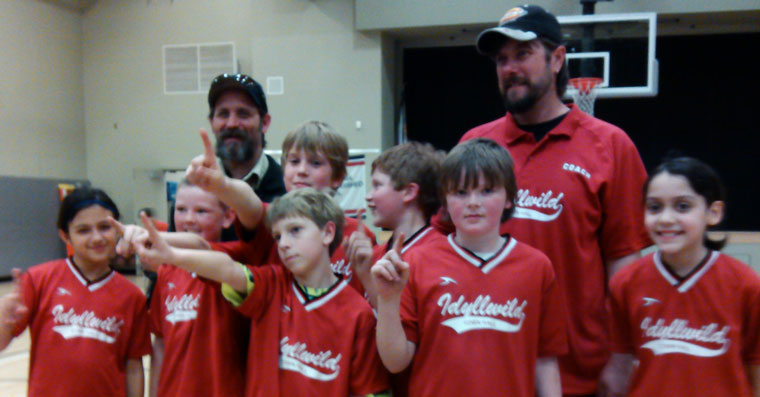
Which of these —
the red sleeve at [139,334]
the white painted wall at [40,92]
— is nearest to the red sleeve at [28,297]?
the red sleeve at [139,334]

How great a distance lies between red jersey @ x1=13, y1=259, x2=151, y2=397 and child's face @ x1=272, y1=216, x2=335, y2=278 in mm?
800

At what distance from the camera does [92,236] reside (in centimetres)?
246

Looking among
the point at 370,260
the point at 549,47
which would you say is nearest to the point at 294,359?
the point at 370,260

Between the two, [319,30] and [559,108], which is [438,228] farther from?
[319,30]

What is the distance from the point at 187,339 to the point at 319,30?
30.0ft

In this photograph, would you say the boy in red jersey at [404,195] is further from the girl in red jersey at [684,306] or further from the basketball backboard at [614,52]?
the basketball backboard at [614,52]

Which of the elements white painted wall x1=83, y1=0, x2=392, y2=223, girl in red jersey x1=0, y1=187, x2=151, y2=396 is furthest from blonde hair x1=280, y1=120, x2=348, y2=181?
white painted wall x1=83, y1=0, x2=392, y2=223

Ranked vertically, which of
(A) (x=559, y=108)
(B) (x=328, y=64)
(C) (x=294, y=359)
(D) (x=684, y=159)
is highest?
(B) (x=328, y=64)

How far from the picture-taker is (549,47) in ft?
7.36

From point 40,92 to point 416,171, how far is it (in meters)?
11.0

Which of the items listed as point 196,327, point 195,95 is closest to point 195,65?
point 195,95

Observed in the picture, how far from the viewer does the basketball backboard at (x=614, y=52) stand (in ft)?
26.5

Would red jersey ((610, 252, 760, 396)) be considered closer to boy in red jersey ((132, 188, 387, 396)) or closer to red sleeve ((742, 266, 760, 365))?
red sleeve ((742, 266, 760, 365))

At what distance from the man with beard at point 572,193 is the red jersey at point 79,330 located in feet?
5.17
